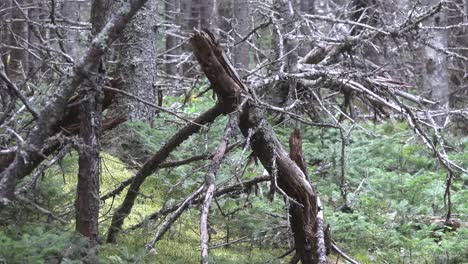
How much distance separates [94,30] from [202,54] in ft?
2.65

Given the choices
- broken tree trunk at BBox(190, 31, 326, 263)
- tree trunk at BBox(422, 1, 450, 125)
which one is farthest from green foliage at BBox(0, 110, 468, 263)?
tree trunk at BBox(422, 1, 450, 125)

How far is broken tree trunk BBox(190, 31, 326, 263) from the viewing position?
14.7 feet

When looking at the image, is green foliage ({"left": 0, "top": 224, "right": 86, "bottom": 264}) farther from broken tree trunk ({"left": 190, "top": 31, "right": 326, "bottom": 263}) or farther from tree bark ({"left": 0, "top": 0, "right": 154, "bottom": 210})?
broken tree trunk ({"left": 190, "top": 31, "right": 326, "bottom": 263})

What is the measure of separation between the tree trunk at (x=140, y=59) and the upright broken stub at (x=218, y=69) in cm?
317

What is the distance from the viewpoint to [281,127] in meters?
10.6

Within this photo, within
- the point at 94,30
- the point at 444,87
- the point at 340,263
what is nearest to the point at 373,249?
the point at 340,263

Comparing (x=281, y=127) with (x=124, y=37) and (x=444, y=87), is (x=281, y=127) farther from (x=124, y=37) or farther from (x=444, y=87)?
(x=444, y=87)

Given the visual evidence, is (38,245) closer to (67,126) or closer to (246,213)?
(67,126)

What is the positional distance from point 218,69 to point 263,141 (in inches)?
26.5

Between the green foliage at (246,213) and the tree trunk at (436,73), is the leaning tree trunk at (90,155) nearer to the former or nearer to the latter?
the green foliage at (246,213)

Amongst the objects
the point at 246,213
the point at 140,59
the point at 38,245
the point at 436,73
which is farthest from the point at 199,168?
the point at 436,73

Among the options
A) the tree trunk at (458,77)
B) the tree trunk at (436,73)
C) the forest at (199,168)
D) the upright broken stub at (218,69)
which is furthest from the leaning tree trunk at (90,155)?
the tree trunk at (458,77)

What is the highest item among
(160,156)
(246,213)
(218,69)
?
(218,69)

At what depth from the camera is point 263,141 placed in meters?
4.73
